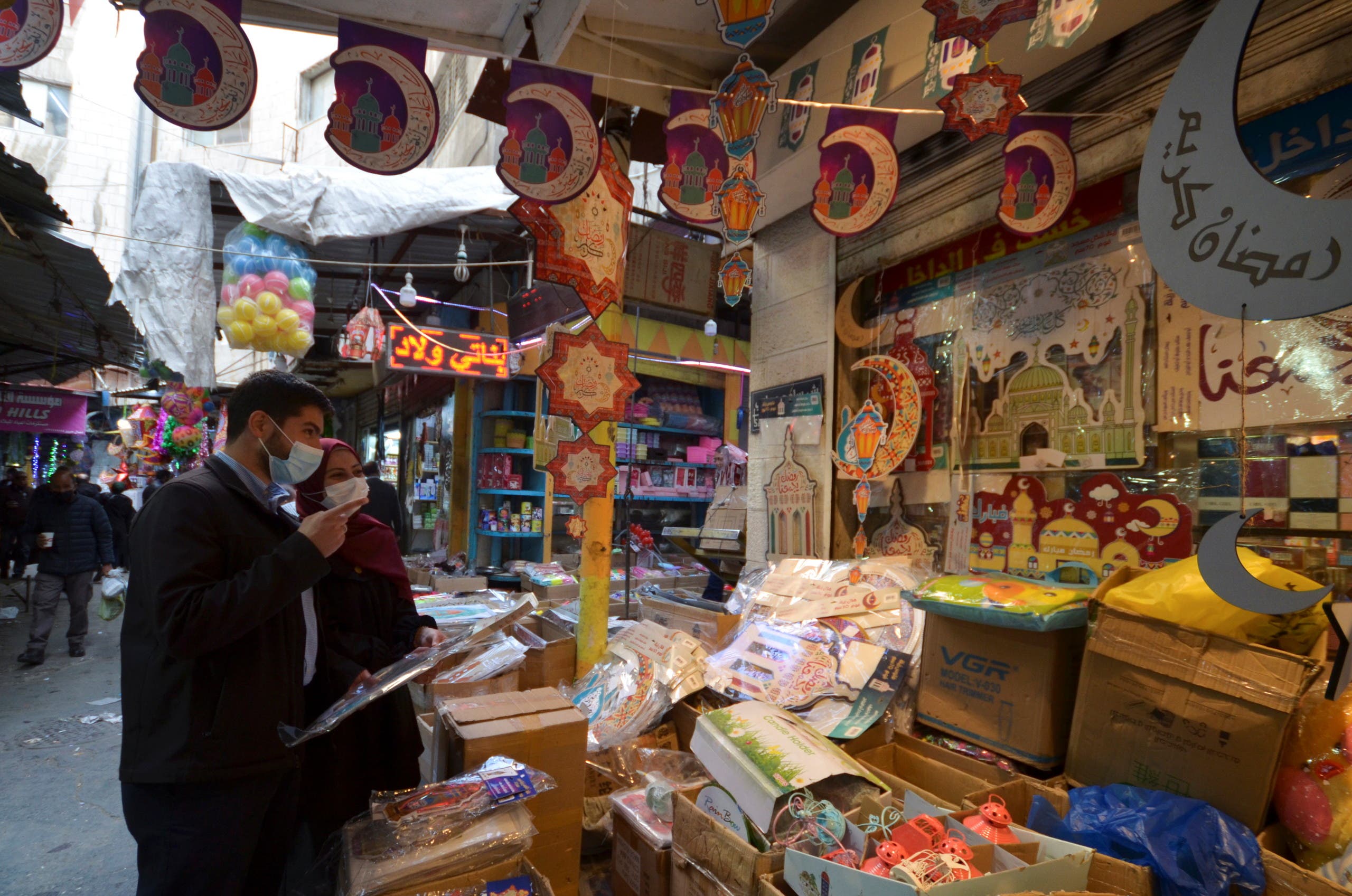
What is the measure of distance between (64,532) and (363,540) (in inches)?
241

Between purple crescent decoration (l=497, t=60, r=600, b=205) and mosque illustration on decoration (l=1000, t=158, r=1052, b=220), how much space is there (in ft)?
5.50

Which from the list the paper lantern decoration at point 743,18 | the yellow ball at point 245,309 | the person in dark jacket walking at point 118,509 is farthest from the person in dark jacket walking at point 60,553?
the paper lantern decoration at point 743,18

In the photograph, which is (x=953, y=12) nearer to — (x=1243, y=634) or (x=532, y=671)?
(x=1243, y=634)

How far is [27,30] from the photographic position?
86.3 inches

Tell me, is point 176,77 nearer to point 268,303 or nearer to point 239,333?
point 268,303

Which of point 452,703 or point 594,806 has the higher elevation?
point 452,703

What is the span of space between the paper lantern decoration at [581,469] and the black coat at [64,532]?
5.54 metres

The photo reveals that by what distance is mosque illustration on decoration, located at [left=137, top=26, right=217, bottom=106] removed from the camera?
222 centimetres

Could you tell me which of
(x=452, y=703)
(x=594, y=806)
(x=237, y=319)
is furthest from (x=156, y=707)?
Answer: (x=237, y=319)

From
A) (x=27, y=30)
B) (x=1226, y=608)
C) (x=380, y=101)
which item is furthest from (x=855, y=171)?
(x=27, y=30)

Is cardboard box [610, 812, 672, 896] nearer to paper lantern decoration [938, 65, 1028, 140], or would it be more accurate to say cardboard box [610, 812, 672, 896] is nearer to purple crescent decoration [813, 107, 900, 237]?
purple crescent decoration [813, 107, 900, 237]

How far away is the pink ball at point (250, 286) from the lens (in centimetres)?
580

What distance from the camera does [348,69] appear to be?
2.47 meters

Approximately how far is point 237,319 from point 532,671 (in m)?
4.31
